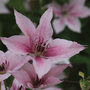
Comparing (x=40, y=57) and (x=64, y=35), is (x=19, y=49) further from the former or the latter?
(x=64, y=35)

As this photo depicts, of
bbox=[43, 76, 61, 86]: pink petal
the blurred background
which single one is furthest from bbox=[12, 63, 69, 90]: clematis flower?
the blurred background

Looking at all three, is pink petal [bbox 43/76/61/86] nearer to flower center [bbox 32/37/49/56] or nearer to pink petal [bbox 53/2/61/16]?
flower center [bbox 32/37/49/56]

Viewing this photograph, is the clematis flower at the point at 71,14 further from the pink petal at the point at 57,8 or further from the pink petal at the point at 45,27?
the pink petal at the point at 45,27

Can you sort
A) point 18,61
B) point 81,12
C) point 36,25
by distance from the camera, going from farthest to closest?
1. point 81,12
2. point 36,25
3. point 18,61

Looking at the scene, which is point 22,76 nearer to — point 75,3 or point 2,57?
point 2,57

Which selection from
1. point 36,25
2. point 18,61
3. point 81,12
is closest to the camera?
point 18,61

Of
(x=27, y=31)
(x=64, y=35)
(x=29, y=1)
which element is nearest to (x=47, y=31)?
(x=27, y=31)

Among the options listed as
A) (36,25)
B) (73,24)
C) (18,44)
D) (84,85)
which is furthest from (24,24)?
(73,24)
